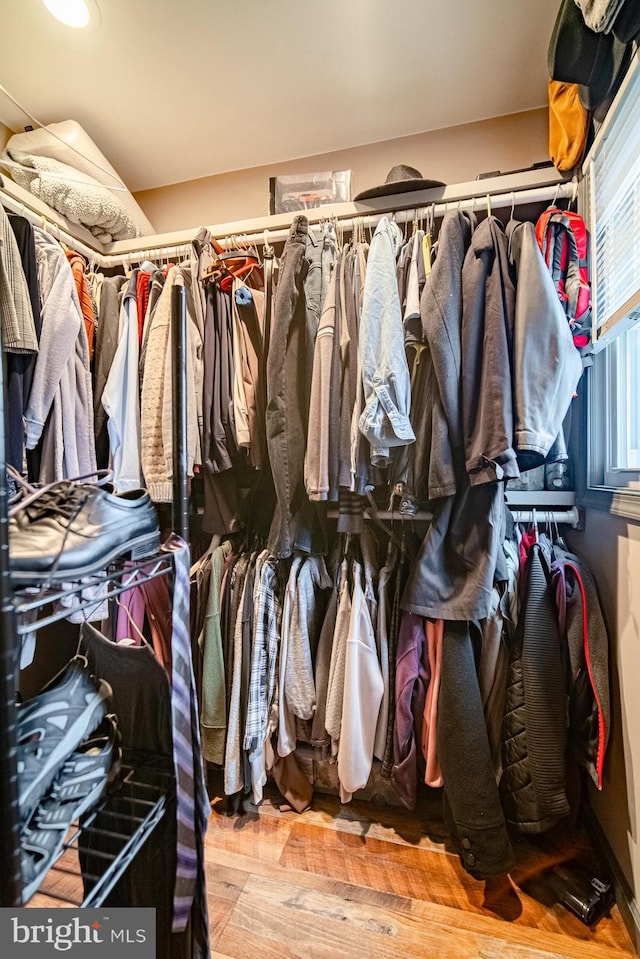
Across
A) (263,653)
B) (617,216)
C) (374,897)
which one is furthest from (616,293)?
(374,897)

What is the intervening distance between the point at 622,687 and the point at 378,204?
1.56 meters

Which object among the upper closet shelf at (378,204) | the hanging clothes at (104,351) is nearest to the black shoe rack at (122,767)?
the hanging clothes at (104,351)

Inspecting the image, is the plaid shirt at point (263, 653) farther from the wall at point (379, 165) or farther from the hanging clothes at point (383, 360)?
the wall at point (379, 165)

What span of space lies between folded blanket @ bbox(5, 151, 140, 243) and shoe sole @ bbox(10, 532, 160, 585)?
4.79 ft

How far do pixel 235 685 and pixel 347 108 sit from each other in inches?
82.2

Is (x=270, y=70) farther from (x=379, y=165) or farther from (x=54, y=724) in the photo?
(x=54, y=724)

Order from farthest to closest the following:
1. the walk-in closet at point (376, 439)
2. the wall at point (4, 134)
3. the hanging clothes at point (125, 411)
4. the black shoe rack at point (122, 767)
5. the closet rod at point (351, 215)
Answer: the wall at point (4, 134)
the hanging clothes at point (125, 411)
the closet rod at point (351, 215)
the walk-in closet at point (376, 439)
the black shoe rack at point (122, 767)

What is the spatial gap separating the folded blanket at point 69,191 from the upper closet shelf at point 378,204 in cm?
4

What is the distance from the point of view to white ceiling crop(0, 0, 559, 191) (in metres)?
1.20

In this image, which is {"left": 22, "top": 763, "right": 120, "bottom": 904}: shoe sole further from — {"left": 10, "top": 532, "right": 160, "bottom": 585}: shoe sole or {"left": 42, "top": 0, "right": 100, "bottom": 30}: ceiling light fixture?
{"left": 42, "top": 0, "right": 100, "bottom": 30}: ceiling light fixture

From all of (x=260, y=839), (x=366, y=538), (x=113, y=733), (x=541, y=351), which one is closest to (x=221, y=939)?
(x=260, y=839)

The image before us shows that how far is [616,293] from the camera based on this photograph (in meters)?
1.05

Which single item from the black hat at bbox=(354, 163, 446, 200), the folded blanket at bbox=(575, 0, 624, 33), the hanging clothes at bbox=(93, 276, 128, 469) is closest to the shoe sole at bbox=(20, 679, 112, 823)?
the hanging clothes at bbox=(93, 276, 128, 469)

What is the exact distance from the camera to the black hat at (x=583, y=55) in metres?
1.03
